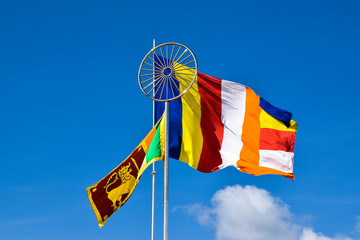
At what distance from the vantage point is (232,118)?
33.8m

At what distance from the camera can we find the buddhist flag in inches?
1252

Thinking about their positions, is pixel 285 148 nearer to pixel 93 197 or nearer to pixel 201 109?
pixel 201 109

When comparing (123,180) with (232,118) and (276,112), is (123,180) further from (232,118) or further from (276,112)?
(276,112)

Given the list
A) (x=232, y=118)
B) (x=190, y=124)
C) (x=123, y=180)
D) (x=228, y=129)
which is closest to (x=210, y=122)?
(x=228, y=129)

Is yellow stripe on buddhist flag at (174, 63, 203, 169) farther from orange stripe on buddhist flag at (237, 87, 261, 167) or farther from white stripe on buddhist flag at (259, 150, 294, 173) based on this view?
white stripe on buddhist flag at (259, 150, 294, 173)

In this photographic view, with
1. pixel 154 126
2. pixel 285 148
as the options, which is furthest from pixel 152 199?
pixel 285 148

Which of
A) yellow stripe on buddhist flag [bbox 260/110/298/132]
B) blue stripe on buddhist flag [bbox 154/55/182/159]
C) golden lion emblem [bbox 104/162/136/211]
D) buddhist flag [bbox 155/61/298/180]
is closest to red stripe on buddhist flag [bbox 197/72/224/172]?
buddhist flag [bbox 155/61/298/180]

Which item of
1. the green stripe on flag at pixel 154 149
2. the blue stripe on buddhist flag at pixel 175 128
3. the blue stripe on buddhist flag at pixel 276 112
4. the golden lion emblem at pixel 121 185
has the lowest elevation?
the golden lion emblem at pixel 121 185

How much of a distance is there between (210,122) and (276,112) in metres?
3.86

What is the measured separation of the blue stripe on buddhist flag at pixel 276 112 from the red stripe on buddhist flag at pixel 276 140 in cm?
73

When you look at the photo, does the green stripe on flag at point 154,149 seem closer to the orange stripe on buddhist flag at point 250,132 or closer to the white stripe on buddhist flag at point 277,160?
the orange stripe on buddhist flag at point 250,132

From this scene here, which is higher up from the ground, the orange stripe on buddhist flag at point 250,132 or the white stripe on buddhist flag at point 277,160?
the orange stripe on buddhist flag at point 250,132

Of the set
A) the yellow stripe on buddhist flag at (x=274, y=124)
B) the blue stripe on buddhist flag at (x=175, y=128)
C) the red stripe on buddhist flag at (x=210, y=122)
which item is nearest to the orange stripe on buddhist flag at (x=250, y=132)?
Answer: the yellow stripe on buddhist flag at (x=274, y=124)

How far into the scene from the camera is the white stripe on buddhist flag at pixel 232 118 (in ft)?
107
